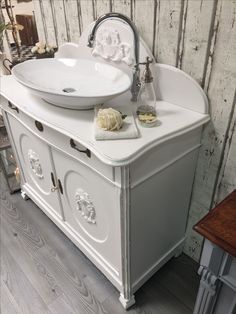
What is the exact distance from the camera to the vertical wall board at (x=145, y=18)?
1.02 metres

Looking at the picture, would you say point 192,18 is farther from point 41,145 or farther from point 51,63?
point 41,145

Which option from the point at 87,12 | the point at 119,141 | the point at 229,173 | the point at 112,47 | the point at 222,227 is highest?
the point at 87,12

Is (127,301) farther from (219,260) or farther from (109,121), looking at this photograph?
(109,121)

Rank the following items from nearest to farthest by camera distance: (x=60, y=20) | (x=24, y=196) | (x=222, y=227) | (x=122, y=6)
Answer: (x=222, y=227)
(x=122, y=6)
(x=60, y=20)
(x=24, y=196)

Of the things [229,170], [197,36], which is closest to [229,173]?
[229,170]

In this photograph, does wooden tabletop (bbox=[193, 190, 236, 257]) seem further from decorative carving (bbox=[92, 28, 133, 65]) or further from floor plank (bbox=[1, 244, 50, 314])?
floor plank (bbox=[1, 244, 50, 314])

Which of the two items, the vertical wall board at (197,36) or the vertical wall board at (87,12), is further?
the vertical wall board at (87,12)

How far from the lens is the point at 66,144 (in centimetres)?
101

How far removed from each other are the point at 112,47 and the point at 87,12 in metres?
0.29

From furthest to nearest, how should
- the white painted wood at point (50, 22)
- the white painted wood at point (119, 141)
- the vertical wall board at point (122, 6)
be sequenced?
the white painted wood at point (50, 22), the vertical wall board at point (122, 6), the white painted wood at point (119, 141)

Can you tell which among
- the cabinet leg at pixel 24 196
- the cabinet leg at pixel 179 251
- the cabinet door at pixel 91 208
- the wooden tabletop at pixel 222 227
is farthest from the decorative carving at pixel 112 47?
the cabinet leg at pixel 24 196

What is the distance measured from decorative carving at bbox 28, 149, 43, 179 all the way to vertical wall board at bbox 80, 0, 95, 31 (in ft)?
2.33

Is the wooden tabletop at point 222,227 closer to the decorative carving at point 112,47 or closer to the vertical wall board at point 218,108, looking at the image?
the vertical wall board at point 218,108

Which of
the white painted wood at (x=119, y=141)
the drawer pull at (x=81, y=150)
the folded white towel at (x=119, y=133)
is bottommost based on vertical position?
the drawer pull at (x=81, y=150)
